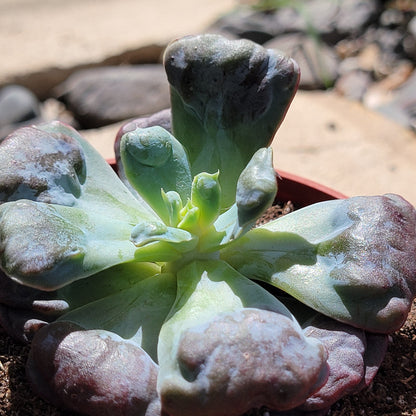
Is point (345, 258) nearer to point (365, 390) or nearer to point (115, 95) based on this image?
point (365, 390)

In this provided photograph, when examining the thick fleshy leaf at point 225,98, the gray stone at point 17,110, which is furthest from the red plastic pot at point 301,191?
the gray stone at point 17,110

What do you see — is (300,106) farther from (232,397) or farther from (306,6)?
(232,397)

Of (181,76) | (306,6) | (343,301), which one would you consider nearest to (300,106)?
(306,6)

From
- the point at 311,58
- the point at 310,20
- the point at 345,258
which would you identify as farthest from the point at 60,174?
the point at 310,20

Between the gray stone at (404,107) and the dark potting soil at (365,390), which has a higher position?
the dark potting soil at (365,390)

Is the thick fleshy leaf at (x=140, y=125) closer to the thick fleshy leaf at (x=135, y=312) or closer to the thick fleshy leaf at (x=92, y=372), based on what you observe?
the thick fleshy leaf at (x=135, y=312)

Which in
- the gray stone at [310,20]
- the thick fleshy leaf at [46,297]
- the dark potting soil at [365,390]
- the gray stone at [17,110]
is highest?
the thick fleshy leaf at [46,297]
